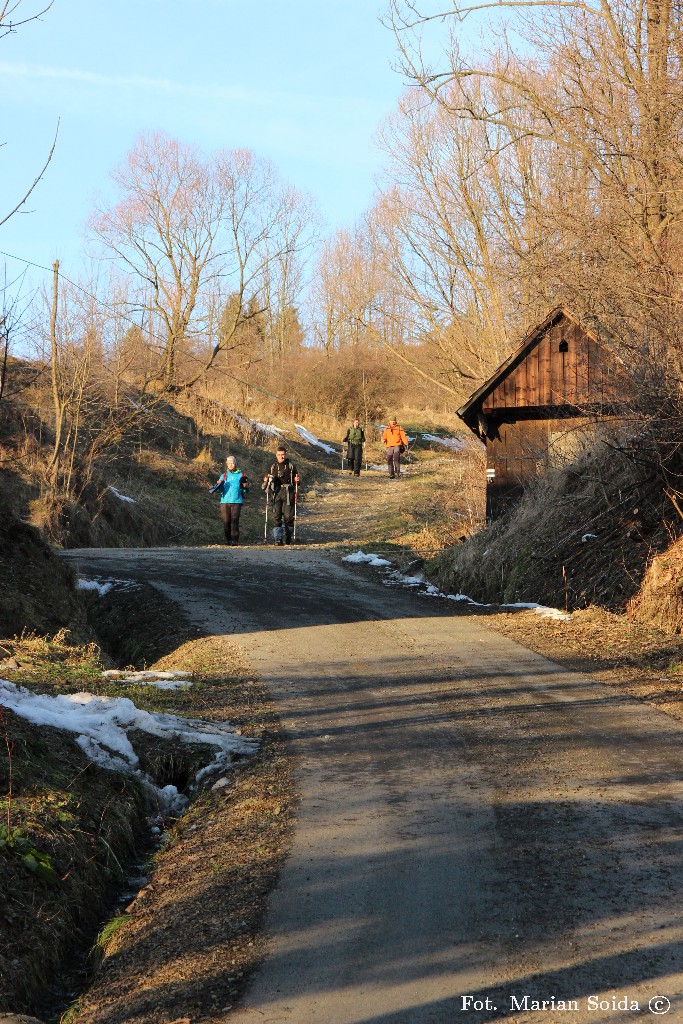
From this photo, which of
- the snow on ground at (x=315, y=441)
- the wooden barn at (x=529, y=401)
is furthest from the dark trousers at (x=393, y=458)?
the wooden barn at (x=529, y=401)

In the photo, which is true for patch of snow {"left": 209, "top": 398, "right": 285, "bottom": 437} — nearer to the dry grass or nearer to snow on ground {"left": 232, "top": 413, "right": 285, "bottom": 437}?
snow on ground {"left": 232, "top": 413, "right": 285, "bottom": 437}

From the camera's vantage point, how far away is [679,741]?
302 inches

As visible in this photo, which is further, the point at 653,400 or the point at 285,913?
the point at 653,400

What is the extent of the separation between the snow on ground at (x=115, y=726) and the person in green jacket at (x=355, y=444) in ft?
97.9

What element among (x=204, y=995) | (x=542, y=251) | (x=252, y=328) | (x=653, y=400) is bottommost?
(x=204, y=995)

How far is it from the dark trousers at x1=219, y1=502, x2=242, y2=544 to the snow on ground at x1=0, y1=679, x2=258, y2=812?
49.8 ft

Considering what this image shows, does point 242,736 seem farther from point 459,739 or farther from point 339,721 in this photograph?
point 459,739

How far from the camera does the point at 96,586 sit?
15977 mm

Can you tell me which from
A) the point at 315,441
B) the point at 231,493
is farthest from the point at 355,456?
the point at 231,493

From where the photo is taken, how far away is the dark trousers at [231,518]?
2347 cm

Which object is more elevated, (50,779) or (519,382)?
(519,382)

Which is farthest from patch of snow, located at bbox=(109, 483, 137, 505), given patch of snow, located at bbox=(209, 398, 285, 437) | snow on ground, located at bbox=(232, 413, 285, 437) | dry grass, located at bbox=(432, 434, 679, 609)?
snow on ground, located at bbox=(232, 413, 285, 437)

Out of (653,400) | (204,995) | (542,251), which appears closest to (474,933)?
(204,995)

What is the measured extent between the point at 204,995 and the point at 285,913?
758 mm
